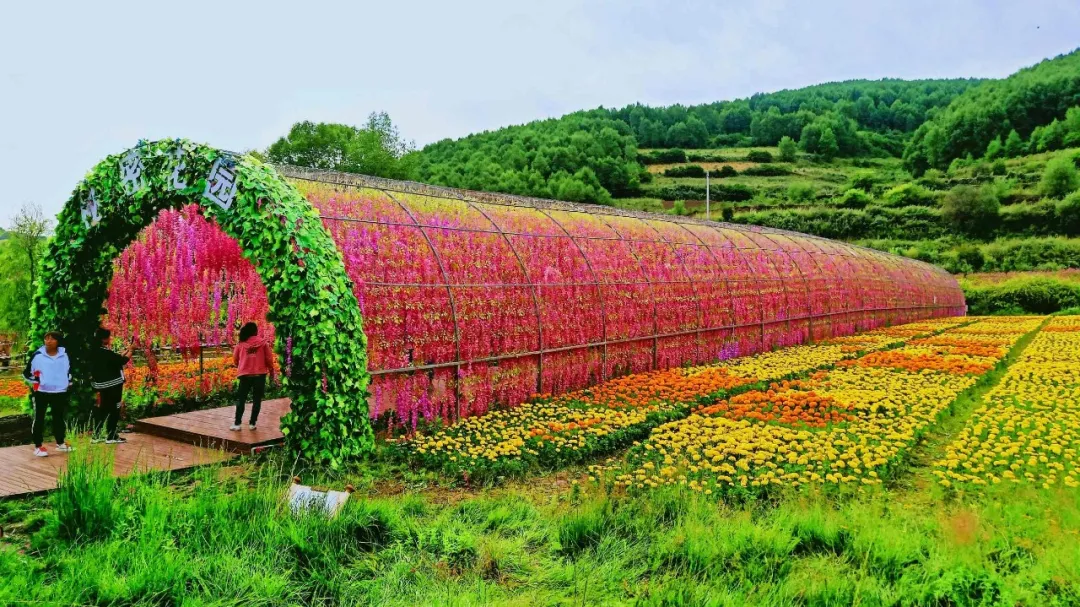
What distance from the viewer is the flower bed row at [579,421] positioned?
768 centimetres

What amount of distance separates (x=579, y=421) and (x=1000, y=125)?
3626 inches

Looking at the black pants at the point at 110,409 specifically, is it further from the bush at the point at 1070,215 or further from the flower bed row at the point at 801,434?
the bush at the point at 1070,215

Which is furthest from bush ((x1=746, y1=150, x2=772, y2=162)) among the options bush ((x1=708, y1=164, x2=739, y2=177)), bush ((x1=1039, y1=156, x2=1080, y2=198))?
bush ((x1=1039, y1=156, x2=1080, y2=198))

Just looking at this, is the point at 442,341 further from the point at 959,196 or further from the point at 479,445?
the point at 959,196

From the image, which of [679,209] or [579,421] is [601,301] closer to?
[579,421]

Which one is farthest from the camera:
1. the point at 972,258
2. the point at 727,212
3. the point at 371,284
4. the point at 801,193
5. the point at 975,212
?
the point at 801,193

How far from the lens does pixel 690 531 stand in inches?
205

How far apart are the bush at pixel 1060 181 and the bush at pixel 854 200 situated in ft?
44.1

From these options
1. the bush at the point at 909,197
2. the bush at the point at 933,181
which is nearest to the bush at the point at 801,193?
the bush at the point at 909,197

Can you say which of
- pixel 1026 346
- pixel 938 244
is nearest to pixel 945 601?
pixel 1026 346

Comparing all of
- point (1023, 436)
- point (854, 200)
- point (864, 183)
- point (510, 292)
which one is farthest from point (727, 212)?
point (1023, 436)

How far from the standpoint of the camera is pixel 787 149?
85438 millimetres

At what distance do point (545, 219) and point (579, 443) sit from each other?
19.4 ft

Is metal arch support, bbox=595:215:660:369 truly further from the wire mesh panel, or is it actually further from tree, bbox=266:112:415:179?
tree, bbox=266:112:415:179
